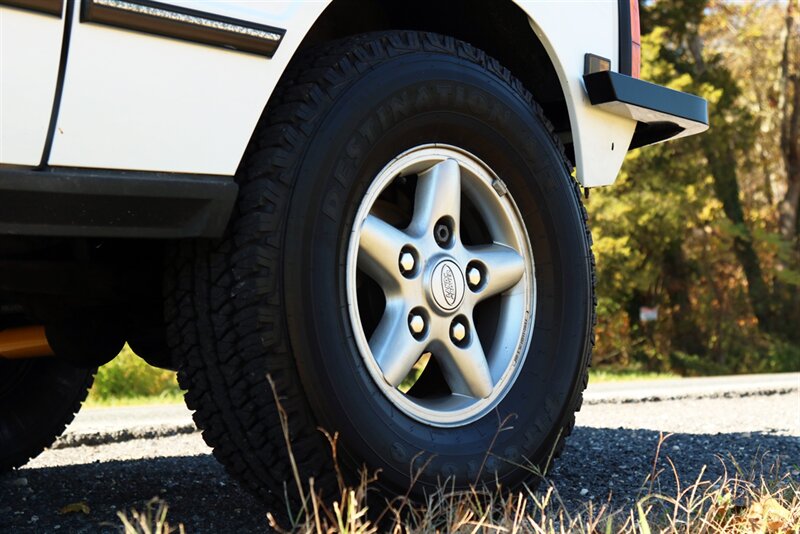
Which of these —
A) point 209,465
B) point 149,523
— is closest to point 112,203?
point 149,523

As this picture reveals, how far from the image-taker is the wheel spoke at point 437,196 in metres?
2.27

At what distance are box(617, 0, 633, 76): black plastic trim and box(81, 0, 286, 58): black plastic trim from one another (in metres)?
1.21

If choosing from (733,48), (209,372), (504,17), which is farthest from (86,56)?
(733,48)

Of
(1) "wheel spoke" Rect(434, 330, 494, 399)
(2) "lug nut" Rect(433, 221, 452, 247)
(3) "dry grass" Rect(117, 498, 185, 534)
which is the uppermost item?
(2) "lug nut" Rect(433, 221, 452, 247)

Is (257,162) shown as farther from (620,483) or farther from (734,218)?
(734,218)

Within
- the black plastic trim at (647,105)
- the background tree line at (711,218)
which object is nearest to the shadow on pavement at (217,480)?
the black plastic trim at (647,105)

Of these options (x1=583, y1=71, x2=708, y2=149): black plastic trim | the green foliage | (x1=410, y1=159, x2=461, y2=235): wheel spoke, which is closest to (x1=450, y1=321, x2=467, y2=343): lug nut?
(x1=410, y1=159, x2=461, y2=235): wheel spoke

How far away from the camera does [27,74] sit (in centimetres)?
167

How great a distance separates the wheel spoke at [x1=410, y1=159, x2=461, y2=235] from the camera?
2.27m

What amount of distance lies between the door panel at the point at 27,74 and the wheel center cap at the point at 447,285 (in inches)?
34.3

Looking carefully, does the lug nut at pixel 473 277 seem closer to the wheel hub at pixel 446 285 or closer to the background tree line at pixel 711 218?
the wheel hub at pixel 446 285

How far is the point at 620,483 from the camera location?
305 centimetres

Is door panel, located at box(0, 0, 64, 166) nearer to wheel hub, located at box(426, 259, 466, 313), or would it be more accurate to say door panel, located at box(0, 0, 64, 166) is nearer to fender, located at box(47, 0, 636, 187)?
fender, located at box(47, 0, 636, 187)

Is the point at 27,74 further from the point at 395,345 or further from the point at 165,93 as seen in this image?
the point at 395,345
